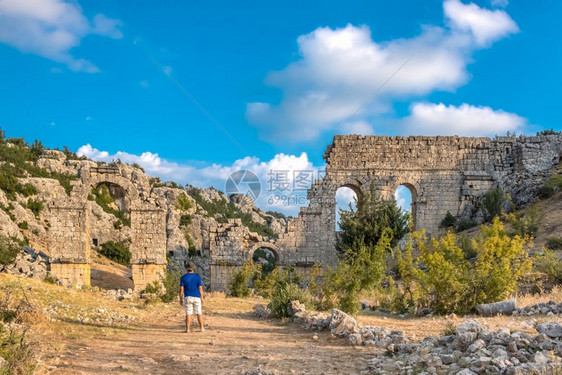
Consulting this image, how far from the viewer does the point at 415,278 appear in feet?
33.6

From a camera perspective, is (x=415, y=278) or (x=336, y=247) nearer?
(x=415, y=278)

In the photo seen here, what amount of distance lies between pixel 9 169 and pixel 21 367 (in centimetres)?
2950

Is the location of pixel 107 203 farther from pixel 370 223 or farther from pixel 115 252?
pixel 370 223

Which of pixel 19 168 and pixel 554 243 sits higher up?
pixel 19 168

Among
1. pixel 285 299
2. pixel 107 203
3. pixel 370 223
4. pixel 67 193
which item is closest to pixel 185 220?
pixel 107 203

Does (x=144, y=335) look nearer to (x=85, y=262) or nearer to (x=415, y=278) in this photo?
(x=415, y=278)

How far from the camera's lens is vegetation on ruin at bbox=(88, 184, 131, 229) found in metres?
33.3

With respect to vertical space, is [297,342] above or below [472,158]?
below

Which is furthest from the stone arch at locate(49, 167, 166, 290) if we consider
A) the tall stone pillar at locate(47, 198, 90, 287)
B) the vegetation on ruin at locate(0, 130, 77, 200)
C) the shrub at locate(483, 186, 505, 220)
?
the shrub at locate(483, 186, 505, 220)

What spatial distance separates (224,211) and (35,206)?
1965 cm

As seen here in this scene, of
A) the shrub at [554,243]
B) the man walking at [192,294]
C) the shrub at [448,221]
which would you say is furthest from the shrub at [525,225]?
the man walking at [192,294]

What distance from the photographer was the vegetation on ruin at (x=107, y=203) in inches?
1310

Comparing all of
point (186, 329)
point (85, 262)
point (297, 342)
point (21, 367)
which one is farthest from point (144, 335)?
point (85, 262)

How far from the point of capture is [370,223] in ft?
66.4
